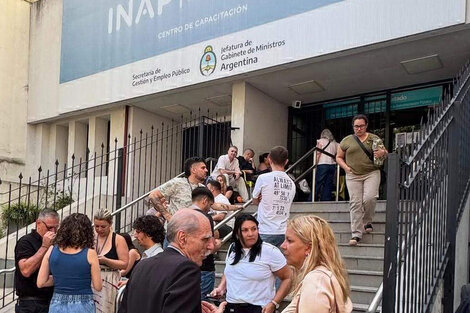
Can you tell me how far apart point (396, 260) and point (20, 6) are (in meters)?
15.0

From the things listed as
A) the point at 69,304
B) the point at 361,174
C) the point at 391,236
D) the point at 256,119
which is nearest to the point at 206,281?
the point at 69,304

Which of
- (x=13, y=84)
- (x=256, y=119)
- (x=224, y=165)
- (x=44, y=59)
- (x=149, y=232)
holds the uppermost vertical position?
(x=44, y=59)

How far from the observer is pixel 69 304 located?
400 centimetres

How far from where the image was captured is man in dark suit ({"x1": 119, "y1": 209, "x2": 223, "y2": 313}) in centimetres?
235

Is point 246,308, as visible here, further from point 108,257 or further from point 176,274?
point 176,274

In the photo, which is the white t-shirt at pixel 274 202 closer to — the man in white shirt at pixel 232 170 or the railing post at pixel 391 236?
the railing post at pixel 391 236

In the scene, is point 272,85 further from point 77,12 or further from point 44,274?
point 44,274

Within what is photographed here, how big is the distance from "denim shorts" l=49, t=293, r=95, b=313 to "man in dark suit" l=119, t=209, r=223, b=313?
57.3 inches

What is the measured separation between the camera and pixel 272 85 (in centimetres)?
1105

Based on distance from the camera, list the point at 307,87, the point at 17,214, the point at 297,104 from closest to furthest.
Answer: the point at 307,87 < the point at 297,104 < the point at 17,214

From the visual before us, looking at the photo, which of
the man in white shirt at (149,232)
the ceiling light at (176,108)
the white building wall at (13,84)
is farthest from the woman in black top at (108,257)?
the white building wall at (13,84)

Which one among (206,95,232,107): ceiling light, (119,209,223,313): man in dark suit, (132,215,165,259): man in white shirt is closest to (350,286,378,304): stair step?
(132,215,165,259): man in white shirt

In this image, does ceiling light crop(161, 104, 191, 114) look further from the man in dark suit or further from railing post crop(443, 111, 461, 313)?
the man in dark suit

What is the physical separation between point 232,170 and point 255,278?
17.1 feet
